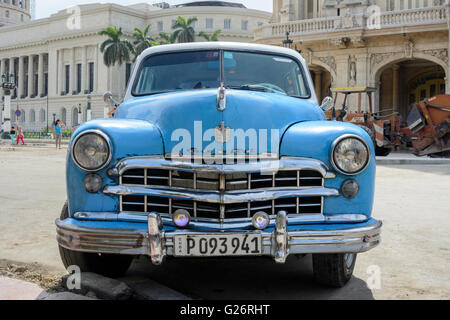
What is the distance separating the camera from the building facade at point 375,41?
27000 mm

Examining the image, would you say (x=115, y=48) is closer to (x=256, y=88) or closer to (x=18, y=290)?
(x=256, y=88)

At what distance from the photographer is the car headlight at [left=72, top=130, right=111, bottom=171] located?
10.7ft

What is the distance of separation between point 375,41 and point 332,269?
27.2 m

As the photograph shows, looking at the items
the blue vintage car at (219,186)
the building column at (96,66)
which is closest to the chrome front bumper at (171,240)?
the blue vintage car at (219,186)

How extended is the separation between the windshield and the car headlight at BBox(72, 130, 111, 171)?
1281mm

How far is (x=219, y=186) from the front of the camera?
317 centimetres

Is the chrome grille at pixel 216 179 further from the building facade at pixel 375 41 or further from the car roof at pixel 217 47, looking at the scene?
the building facade at pixel 375 41

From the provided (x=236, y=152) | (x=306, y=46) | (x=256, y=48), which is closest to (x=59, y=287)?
(x=236, y=152)

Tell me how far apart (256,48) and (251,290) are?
87.6 inches

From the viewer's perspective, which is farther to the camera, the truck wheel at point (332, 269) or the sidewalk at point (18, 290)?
the truck wheel at point (332, 269)

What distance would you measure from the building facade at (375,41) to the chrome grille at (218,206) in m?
25.6

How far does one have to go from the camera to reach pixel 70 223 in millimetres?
3215

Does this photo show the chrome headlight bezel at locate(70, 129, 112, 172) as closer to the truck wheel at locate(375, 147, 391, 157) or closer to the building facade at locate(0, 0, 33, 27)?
the truck wheel at locate(375, 147, 391, 157)
